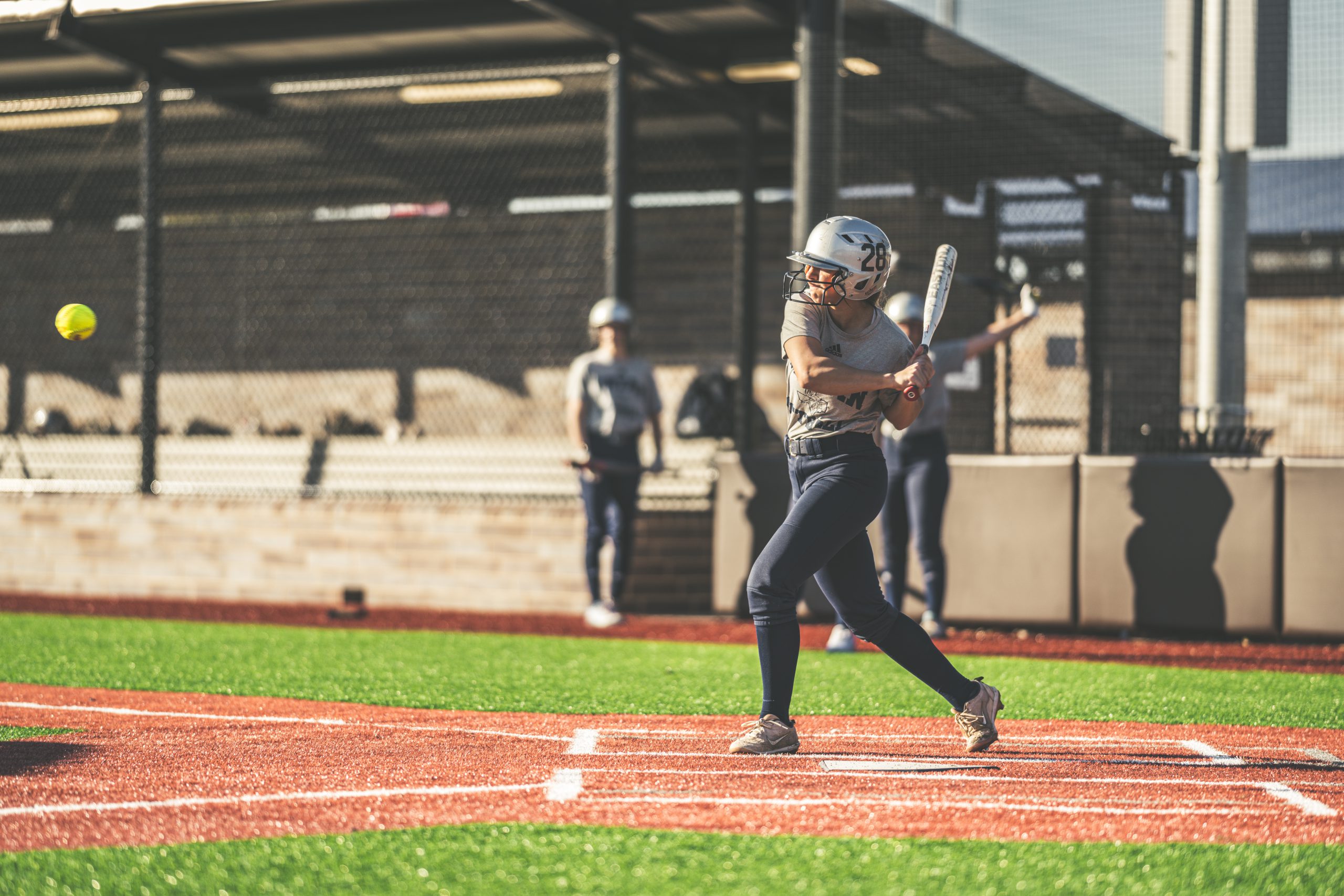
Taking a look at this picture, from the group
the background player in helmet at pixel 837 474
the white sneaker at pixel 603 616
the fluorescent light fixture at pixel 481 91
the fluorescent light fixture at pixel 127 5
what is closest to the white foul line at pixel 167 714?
the background player in helmet at pixel 837 474

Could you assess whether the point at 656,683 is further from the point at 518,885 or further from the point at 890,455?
the point at 518,885

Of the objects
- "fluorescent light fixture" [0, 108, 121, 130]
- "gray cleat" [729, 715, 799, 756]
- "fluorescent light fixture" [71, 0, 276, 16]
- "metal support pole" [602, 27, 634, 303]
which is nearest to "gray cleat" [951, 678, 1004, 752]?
"gray cleat" [729, 715, 799, 756]

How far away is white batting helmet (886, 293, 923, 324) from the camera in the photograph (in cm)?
857

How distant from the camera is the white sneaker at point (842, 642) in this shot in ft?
28.4

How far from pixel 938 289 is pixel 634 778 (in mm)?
2110

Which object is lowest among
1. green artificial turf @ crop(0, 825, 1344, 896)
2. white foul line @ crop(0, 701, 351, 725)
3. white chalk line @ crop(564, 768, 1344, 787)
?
white foul line @ crop(0, 701, 351, 725)

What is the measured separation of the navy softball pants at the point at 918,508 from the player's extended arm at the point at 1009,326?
57 centimetres

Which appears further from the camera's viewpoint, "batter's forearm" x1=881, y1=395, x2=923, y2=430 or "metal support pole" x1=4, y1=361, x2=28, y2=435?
"metal support pole" x1=4, y1=361, x2=28, y2=435

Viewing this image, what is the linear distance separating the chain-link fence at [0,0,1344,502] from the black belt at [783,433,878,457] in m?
5.31

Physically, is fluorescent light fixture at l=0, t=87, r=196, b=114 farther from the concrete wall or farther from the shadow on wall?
the concrete wall

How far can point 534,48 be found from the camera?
1387cm

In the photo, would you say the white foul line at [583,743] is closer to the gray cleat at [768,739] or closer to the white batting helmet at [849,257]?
the gray cleat at [768,739]

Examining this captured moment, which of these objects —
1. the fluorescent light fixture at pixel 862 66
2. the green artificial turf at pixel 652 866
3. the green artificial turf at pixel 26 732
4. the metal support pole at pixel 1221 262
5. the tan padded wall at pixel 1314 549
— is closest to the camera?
the green artificial turf at pixel 652 866

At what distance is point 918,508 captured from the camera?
29.0 ft
